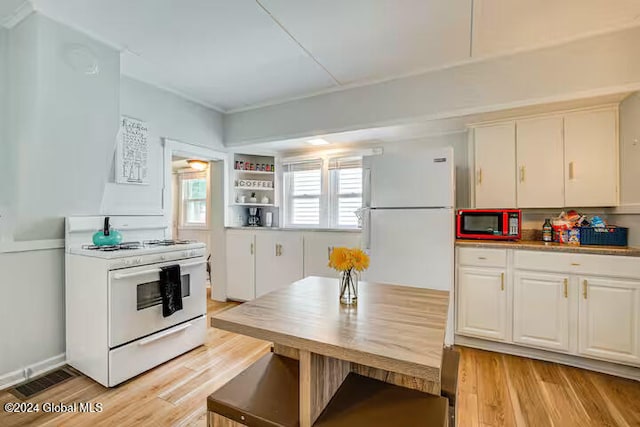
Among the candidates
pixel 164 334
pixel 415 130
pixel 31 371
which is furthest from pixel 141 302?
pixel 415 130

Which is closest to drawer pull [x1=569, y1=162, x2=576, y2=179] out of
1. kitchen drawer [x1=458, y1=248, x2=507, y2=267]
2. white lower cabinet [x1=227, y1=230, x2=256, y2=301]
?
kitchen drawer [x1=458, y1=248, x2=507, y2=267]

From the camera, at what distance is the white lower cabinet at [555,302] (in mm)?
2160

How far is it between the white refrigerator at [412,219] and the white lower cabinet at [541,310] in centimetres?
52

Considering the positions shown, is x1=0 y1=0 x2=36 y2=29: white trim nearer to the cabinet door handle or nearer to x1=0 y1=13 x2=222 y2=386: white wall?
x1=0 y1=13 x2=222 y2=386: white wall

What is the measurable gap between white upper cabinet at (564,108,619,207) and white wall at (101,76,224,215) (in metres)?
3.79

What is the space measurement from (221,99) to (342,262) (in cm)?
298

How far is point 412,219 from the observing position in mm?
2715

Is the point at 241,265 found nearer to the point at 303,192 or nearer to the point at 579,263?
the point at 303,192

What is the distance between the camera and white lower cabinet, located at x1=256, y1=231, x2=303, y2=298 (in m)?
3.61

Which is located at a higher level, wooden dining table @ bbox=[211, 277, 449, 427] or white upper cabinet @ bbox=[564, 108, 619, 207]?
white upper cabinet @ bbox=[564, 108, 619, 207]

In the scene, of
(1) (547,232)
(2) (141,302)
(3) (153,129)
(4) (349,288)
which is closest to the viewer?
(4) (349,288)

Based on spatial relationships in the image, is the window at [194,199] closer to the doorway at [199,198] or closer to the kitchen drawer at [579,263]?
the doorway at [199,198]

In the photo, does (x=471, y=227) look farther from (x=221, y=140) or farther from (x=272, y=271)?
(x=221, y=140)

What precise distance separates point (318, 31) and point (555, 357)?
3205 millimetres
